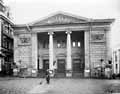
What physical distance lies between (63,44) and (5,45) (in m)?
10.2

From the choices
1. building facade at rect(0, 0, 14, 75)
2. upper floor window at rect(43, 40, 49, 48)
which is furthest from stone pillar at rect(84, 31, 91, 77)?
building facade at rect(0, 0, 14, 75)

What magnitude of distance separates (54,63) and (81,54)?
5170 millimetres

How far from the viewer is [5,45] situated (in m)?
31.8

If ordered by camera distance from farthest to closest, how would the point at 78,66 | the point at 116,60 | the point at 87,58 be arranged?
the point at 116,60 < the point at 78,66 < the point at 87,58

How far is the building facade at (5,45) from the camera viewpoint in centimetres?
2969

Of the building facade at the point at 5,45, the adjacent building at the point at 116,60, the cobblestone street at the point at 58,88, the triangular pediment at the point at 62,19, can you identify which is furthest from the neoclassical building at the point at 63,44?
the cobblestone street at the point at 58,88

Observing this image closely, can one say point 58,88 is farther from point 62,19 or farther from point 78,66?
point 78,66

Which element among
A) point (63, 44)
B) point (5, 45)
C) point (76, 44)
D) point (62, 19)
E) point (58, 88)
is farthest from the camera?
point (63, 44)

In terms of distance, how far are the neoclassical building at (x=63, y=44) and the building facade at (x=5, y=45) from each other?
6.27 feet

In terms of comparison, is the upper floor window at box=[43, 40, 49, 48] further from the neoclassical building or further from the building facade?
the building facade

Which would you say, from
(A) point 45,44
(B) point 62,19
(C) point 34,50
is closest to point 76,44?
(B) point 62,19

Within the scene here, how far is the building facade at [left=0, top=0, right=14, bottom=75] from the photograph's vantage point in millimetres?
29688

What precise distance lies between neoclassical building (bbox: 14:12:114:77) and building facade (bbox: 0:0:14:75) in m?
1.91

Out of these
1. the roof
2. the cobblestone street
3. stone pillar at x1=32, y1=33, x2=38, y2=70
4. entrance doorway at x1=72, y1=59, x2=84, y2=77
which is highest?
the roof
